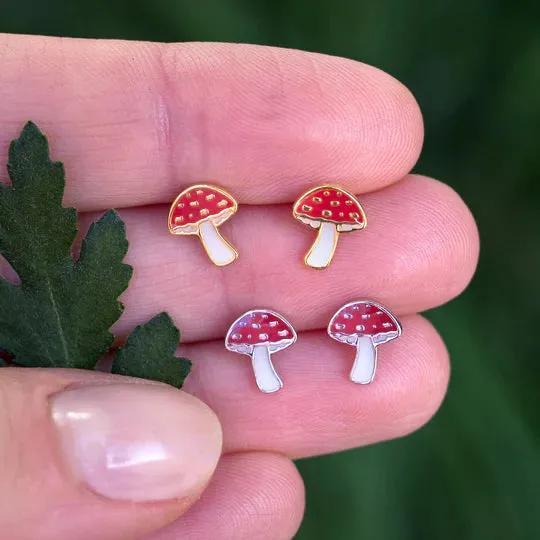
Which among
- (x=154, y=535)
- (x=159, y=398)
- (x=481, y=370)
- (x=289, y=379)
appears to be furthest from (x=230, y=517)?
(x=481, y=370)

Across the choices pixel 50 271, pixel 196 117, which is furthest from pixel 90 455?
pixel 196 117

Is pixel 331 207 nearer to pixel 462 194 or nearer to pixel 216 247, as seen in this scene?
pixel 216 247

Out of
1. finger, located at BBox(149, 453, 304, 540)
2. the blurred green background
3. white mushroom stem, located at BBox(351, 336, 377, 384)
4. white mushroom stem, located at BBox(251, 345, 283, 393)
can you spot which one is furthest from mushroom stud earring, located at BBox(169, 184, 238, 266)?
the blurred green background

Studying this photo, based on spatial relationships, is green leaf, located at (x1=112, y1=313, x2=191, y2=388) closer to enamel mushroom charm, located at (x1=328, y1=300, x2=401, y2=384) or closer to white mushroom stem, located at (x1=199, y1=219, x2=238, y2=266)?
white mushroom stem, located at (x1=199, y1=219, x2=238, y2=266)

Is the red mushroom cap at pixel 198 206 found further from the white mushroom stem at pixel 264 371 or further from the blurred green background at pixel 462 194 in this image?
the blurred green background at pixel 462 194

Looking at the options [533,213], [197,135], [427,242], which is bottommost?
[533,213]

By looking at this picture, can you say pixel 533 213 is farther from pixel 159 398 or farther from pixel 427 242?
pixel 159 398
